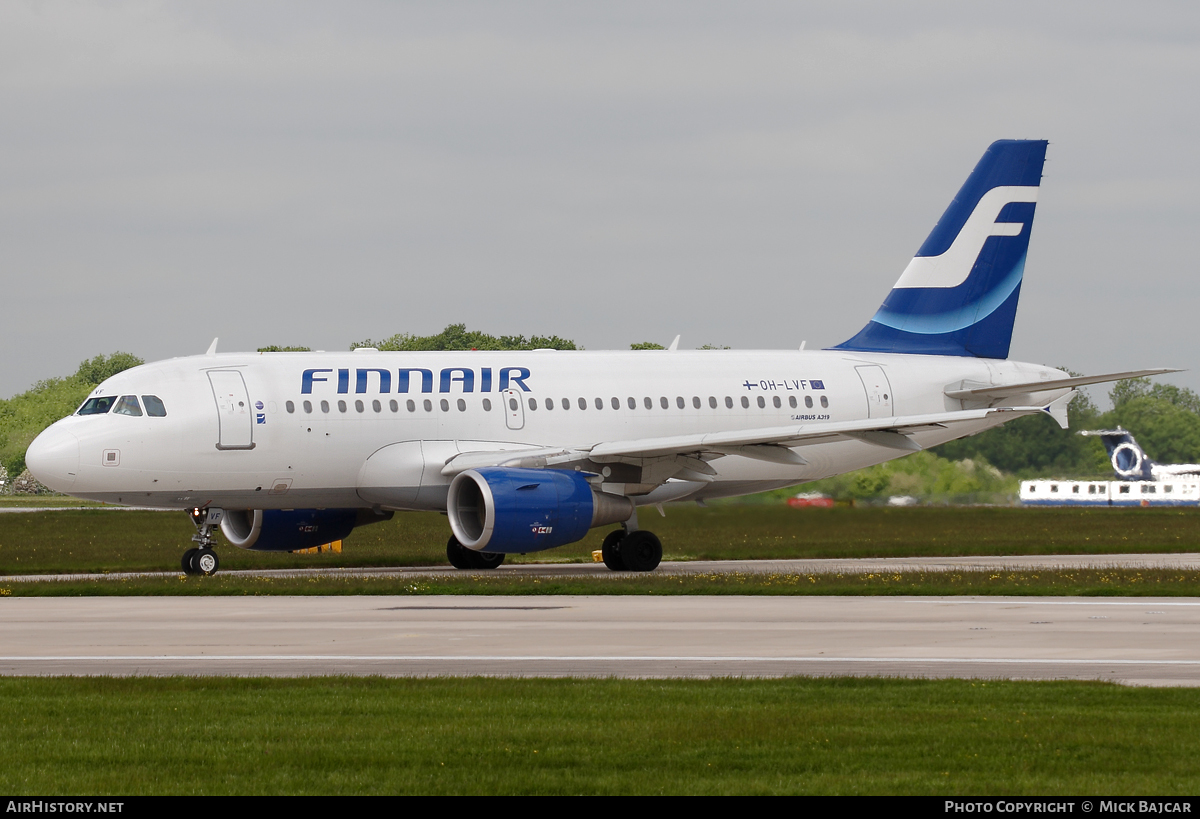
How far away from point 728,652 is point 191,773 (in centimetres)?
758

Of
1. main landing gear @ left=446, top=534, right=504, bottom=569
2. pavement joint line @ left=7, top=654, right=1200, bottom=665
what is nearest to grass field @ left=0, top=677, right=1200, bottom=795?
pavement joint line @ left=7, top=654, right=1200, bottom=665

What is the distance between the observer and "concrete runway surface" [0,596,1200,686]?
15.5 metres

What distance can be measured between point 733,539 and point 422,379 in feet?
39.7

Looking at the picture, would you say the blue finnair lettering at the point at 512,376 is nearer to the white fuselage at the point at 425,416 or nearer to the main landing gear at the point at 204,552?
the white fuselage at the point at 425,416

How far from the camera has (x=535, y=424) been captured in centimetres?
3266

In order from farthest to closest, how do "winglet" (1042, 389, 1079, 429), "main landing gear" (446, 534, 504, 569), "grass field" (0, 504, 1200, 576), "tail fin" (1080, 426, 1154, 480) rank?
"tail fin" (1080, 426, 1154, 480) < "winglet" (1042, 389, 1079, 429) < "grass field" (0, 504, 1200, 576) < "main landing gear" (446, 534, 504, 569)

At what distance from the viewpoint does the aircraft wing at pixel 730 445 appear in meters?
30.0

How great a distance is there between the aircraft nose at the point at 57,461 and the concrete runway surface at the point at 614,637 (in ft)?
15.2

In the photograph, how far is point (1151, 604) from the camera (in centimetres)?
2242

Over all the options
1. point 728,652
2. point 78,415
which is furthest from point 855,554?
point 728,652

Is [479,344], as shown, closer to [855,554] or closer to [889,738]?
[855,554]

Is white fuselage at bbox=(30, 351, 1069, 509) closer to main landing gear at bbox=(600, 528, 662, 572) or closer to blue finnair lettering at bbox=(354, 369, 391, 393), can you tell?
blue finnair lettering at bbox=(354, 369, 391, 393)

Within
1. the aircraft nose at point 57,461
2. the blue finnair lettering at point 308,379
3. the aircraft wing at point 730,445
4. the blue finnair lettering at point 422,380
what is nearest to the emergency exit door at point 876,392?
the aircraft wing at point 730,445

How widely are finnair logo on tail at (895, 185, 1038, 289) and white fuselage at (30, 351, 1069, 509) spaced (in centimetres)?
220
